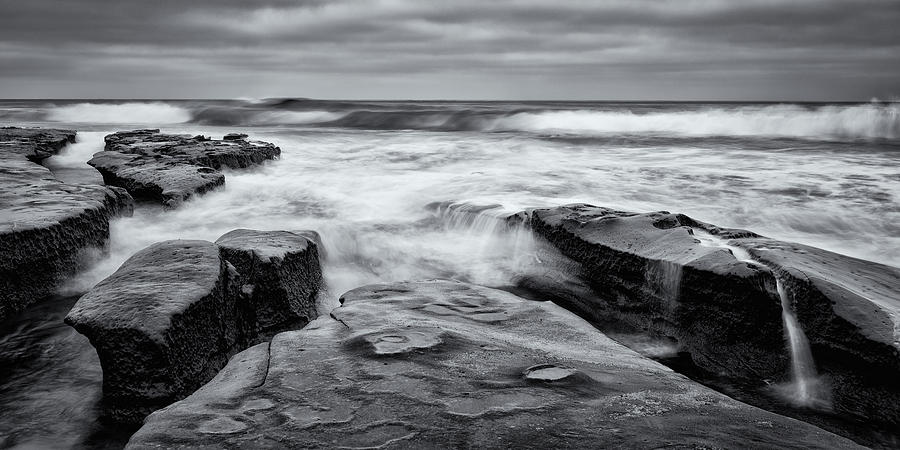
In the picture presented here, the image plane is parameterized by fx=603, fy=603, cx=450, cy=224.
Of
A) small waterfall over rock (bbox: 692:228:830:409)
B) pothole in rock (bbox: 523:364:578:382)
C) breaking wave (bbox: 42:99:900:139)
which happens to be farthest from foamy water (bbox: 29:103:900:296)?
breaking wave (bbox: 42:99:900:139)

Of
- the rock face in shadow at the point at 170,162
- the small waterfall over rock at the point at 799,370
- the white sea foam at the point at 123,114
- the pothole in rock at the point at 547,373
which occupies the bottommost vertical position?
the small waterfall over rock at the point at 799,370

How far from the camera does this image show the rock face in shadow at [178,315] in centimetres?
267

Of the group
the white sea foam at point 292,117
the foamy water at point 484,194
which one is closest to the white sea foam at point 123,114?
the white sea foam at point 292,117

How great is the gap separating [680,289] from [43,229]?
3997 millimetres

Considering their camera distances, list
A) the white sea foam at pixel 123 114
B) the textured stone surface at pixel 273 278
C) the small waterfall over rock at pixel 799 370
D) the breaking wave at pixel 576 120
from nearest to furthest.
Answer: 1. the small waterfall over rock at pixel 799 370
2. the textured stone surface at pixel 273 278
3. the breaking wave at pixel 576 120
4. the white sea foam at pixel 123 114

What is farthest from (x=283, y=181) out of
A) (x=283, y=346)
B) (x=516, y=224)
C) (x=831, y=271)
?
(x=831, y=271)

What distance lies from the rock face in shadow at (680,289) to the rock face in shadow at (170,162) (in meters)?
4.27

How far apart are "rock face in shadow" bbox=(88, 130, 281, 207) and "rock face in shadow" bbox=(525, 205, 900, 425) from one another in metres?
4.35

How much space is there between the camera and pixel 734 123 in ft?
64.5

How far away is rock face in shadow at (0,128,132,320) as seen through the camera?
3.74 m

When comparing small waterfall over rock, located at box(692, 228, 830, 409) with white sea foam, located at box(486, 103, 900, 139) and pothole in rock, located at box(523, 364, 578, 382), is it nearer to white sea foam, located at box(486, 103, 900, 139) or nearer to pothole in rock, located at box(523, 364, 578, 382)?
pothole in rock, located at box(523, 364, 578, 382)

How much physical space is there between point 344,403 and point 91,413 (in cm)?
160

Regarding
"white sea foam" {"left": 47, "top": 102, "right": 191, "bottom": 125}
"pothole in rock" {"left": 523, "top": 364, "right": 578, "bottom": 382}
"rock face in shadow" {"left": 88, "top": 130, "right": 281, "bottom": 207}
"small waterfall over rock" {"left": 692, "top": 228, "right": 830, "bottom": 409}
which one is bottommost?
"small waterfall over rock" {"left": 692, "top": 228, "right": 830, "bottom": 409}

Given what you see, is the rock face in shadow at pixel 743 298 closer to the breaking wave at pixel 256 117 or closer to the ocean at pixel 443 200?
the ocean at pixel 443 200
